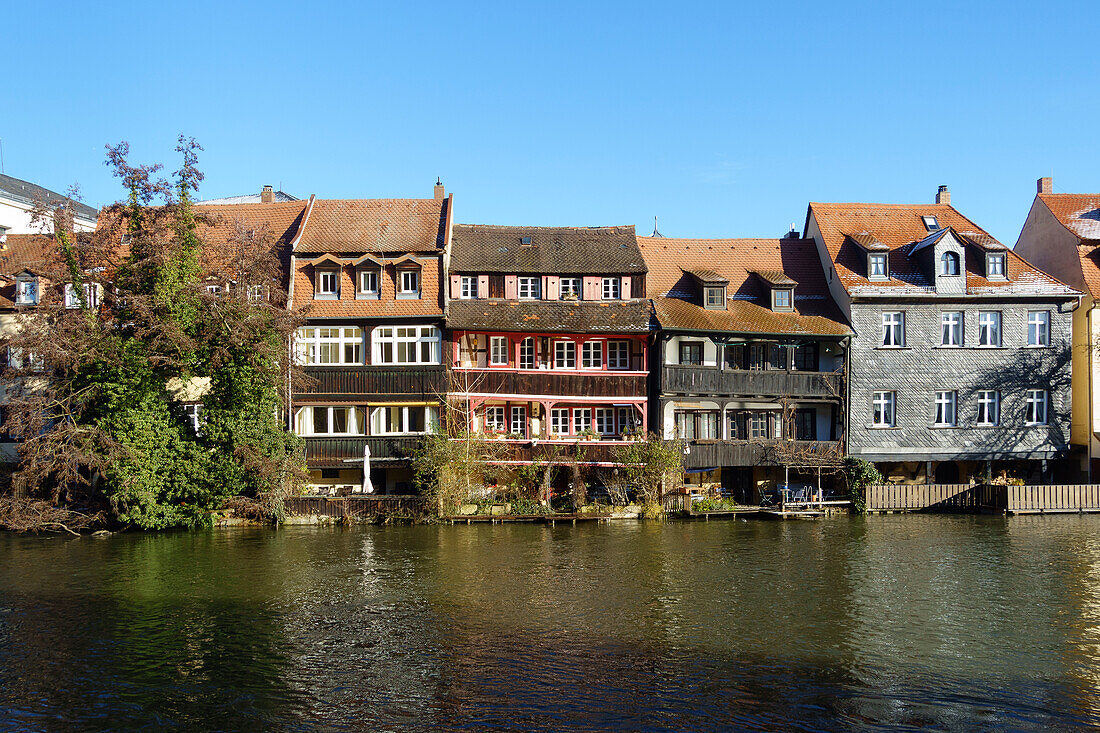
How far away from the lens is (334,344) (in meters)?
39.3

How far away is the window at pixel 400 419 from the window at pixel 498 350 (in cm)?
341

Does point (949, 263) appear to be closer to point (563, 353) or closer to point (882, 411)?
point (882, 411)

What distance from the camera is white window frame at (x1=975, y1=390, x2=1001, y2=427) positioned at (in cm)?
4066

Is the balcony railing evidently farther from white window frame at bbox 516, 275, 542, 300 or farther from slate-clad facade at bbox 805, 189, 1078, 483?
slate-clad facade at bbox 805, 189, 1078, 483

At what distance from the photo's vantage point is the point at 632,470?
1471 inches

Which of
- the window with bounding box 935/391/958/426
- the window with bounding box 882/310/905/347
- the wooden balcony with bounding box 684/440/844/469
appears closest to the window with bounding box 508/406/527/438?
the wooden balcony with bounding box 684/440/844/469

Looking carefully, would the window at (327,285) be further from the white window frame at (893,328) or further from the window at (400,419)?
the white window frame at (893,328)

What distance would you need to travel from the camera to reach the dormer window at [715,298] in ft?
135

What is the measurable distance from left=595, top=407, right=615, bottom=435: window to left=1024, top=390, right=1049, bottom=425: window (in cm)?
1880

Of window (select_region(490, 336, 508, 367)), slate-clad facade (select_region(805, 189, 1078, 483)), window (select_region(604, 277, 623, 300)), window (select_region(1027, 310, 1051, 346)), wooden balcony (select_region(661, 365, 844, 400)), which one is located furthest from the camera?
window (select_region(604, 277, 623, 300))

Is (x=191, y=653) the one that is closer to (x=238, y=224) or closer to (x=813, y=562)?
(x=813, y=562)

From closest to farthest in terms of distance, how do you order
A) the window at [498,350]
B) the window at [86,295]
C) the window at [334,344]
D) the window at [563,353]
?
the window at [86,295] → the window at [334,344] → the window at [498,350] → the window at [563,353]

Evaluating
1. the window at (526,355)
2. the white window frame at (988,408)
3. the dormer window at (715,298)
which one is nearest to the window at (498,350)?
the window at (526,355)

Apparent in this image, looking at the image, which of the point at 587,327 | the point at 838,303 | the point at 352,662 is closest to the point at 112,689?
the point at 352,662
